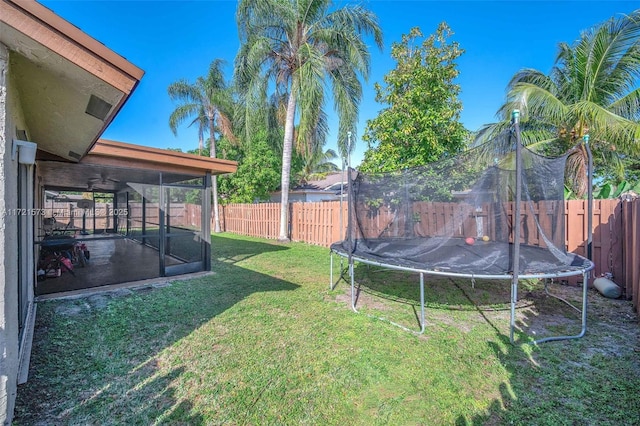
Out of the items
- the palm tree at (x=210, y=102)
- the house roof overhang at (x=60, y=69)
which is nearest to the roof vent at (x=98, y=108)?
the house roof overhang at (x=60, y=69)

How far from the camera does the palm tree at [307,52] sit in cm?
1001

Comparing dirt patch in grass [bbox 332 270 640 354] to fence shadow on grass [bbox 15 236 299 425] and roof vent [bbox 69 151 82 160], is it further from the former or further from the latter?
roof vent [bbox 69 151 82 160]

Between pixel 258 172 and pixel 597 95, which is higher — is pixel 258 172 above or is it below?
below

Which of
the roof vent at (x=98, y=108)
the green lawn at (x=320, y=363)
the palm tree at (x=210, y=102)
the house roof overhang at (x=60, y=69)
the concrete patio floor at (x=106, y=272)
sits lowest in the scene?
the green lawn at (x=320, y=363)

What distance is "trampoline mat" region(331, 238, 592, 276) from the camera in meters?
3.31

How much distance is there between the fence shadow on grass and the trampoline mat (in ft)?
6.56

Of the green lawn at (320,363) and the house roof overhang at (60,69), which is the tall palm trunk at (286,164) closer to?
the green lawn at (320,363)

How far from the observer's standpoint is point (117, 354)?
288cm

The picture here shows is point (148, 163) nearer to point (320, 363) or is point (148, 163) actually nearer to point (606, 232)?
point (320, 363)

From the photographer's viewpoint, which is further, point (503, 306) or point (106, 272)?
point (106, 272)

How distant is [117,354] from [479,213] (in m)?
4.46

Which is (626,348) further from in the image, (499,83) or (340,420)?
(499,83)

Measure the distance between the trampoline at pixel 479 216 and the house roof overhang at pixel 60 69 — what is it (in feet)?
9.88

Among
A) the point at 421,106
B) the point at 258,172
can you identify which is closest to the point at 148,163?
the point at 421,106
